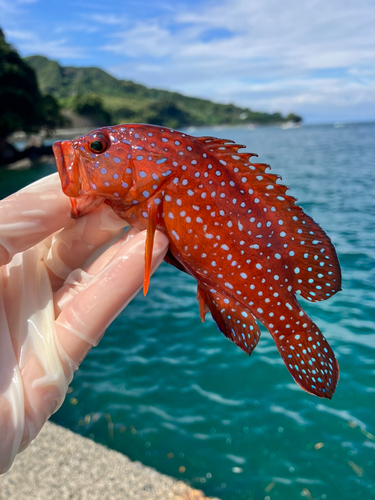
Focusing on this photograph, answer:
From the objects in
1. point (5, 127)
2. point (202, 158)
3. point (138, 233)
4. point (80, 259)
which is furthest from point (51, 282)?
point (5, 127)

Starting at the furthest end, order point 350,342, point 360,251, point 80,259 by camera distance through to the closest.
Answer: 1. point 360,251
2. point 350,342
3. point 80,259

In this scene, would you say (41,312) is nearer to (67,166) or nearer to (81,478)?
(67,166)

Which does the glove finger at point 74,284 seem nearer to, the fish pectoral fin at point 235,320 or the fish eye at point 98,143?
the fish eye at point 98,143

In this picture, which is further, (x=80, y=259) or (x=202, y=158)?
(x=80, y=259)

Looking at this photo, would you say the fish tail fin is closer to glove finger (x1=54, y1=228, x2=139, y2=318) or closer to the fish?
the fish

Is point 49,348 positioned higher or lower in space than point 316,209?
higher

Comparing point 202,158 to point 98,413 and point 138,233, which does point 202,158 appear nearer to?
point 138,233

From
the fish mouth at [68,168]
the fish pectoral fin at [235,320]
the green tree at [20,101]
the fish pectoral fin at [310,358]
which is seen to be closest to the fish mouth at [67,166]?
the fish mouth at [68,168]
